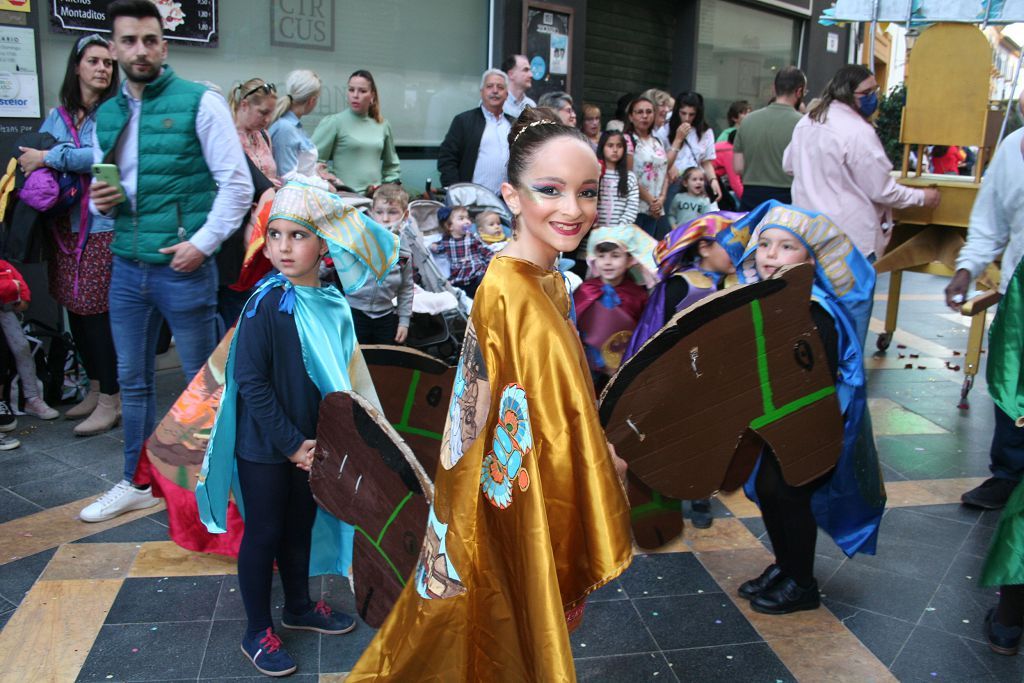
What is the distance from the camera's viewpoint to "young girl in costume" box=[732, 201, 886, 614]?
3.35 meters

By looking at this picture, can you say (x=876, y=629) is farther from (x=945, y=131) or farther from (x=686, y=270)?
(x=945, y=131)

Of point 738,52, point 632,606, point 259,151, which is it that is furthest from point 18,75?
point 738,52

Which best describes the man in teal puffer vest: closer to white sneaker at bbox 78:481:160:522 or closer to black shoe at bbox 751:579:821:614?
white sneaker at bbox 78:481:160:522

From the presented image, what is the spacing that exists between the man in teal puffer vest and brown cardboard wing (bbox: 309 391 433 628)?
1.53 m

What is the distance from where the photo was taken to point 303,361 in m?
2.97

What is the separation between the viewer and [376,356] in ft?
10.5

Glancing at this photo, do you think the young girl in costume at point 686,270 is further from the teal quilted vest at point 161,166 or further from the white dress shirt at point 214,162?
the teal quilted vest at point 161,166

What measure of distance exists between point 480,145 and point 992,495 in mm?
4247

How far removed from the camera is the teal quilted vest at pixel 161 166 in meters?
3.90

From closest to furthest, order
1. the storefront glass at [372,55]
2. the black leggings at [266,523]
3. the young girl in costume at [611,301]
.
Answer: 1. the black leggings at [266,523]
2. the young girl in costume at [611,301]
3. the storefront glass at [372,55]

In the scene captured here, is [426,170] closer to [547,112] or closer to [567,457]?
[547,112]

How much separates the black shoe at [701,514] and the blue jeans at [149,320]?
2.32m

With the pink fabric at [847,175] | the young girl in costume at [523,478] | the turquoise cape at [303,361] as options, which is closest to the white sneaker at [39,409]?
the turquoise cape at [303,361]

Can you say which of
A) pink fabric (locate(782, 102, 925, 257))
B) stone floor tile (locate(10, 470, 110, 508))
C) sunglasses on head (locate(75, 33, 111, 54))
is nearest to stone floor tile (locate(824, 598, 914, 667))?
pink fabric (locate(782, 102, 925, 257))
